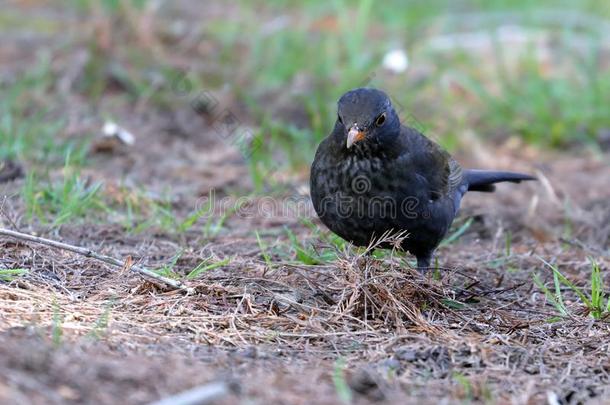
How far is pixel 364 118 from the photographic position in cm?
442

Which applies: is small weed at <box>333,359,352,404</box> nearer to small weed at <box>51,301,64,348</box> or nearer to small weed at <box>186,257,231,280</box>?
small weed at <box>51,301,64,348</box>

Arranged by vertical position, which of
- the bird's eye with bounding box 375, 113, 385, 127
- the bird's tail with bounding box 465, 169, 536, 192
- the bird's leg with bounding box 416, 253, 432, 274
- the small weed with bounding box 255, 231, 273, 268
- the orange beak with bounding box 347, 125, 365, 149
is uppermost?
the bird's eye with bounding box 375, 113, 385, 127

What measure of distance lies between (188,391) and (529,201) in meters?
4.21

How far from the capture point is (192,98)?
773 centimetres

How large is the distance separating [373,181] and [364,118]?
0.30 meters

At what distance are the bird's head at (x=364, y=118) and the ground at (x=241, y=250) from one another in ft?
1.75

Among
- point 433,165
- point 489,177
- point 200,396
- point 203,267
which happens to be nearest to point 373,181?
point 433,165

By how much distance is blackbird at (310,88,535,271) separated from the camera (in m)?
4.42

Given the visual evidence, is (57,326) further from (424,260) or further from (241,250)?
(424,260)

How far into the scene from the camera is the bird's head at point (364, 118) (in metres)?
4.41

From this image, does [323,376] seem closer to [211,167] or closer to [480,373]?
[480,373]

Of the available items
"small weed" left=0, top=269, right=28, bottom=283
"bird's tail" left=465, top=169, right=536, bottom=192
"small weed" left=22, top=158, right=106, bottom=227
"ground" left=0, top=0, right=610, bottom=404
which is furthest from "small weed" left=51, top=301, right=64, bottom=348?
"bird's tail" left=465, top=169, right=536, bottom=192

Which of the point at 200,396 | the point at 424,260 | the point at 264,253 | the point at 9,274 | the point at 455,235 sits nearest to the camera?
the point at 200,396

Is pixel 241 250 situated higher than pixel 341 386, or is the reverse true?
pixel 341 386
